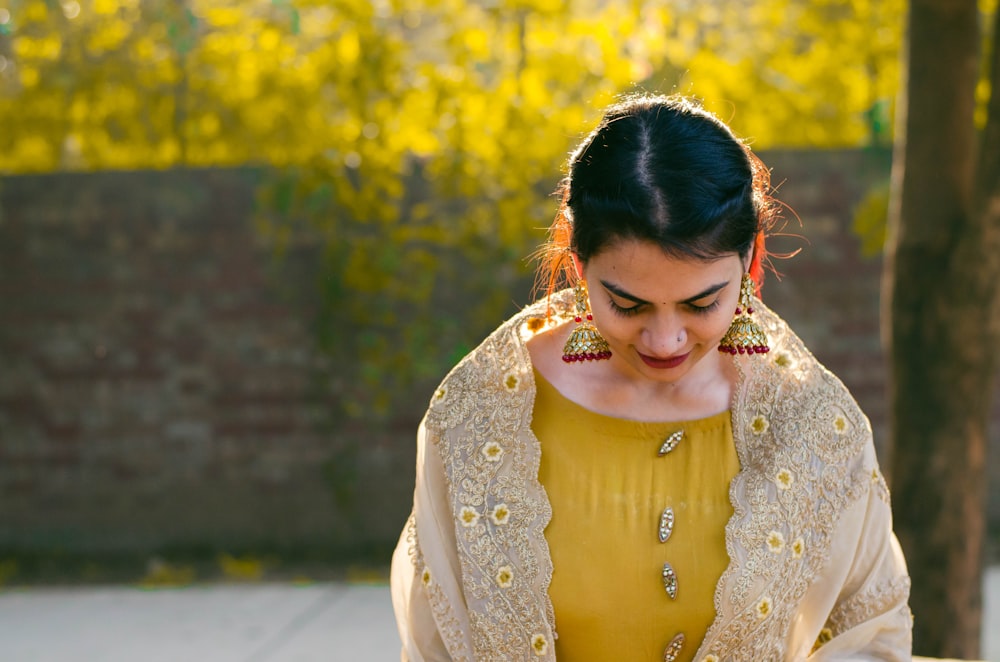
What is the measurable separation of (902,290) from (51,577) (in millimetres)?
4122

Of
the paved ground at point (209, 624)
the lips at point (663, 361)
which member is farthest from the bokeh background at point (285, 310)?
the lips at point (663, 361)

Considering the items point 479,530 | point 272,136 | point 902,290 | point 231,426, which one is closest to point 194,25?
point 272,136

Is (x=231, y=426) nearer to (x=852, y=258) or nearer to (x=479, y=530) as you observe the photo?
(x=852, y=258)

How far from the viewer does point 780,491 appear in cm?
207

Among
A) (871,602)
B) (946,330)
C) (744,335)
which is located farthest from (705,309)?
(946,330)

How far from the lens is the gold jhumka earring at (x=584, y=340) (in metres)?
2.06

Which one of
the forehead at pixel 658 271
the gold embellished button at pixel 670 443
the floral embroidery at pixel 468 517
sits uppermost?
the forehead at pixel 658 271

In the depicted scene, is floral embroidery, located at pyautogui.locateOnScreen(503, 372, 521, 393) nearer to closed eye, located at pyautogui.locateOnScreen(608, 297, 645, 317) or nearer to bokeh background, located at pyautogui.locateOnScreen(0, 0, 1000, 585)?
closed eye, located at pyautogui.locateOnScreen(608, 297, 645, 317)

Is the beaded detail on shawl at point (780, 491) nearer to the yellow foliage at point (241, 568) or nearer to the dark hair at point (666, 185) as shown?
the dark hair at point (666, 185)

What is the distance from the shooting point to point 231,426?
19.0 ft

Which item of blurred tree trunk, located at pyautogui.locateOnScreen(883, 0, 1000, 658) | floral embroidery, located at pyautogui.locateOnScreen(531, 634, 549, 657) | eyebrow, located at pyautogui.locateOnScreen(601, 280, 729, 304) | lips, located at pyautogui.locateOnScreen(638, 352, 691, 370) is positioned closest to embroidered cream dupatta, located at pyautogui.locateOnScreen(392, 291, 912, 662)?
floral embroidery, located at pyautogui.locateOnScreen(531, 634, 549, 657)

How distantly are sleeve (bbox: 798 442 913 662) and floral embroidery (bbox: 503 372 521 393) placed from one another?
0.62 meters

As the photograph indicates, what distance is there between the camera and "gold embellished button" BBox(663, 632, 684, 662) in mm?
2043

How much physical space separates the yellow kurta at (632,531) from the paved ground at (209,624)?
2348 mm
